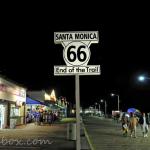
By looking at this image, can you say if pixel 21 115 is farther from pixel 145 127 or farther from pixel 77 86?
pixel 77 86

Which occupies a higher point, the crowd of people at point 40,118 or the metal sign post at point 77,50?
the metal sign post at point 77,50

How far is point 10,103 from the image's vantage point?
40875mm

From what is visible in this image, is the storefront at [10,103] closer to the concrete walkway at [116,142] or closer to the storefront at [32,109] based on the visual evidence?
the storefront at [32,109]

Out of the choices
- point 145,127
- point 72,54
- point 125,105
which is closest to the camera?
point 72,54

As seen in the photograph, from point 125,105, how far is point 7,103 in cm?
15607

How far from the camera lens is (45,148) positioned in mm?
19516

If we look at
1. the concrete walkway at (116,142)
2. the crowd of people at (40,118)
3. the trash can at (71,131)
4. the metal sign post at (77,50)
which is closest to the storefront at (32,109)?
the crowd of people at (40,118)

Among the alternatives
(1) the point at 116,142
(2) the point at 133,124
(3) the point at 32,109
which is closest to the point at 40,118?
(3) the point at 32,109

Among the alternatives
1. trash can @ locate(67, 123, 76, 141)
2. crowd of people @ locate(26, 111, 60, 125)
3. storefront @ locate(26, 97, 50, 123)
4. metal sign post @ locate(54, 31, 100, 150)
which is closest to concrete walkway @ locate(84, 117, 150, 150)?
trash can @ locate(67, 123, 76, 141)

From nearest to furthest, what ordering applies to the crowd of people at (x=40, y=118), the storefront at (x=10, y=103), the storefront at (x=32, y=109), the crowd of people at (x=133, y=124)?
the crowd of people at (x=133, y=124), the storefront at (x=10, y=103), the crowd of people at (x=40, y=118), the storefront at (x=32, y=109)

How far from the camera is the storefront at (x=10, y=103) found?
123ft

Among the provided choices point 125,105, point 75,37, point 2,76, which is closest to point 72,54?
point 75,37

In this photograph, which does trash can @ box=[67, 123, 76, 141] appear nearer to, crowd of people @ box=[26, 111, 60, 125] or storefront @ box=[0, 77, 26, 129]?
storefront @ box=[0, 77, 26, 129]

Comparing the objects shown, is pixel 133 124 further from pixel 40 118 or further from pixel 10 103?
pixel 40 118
